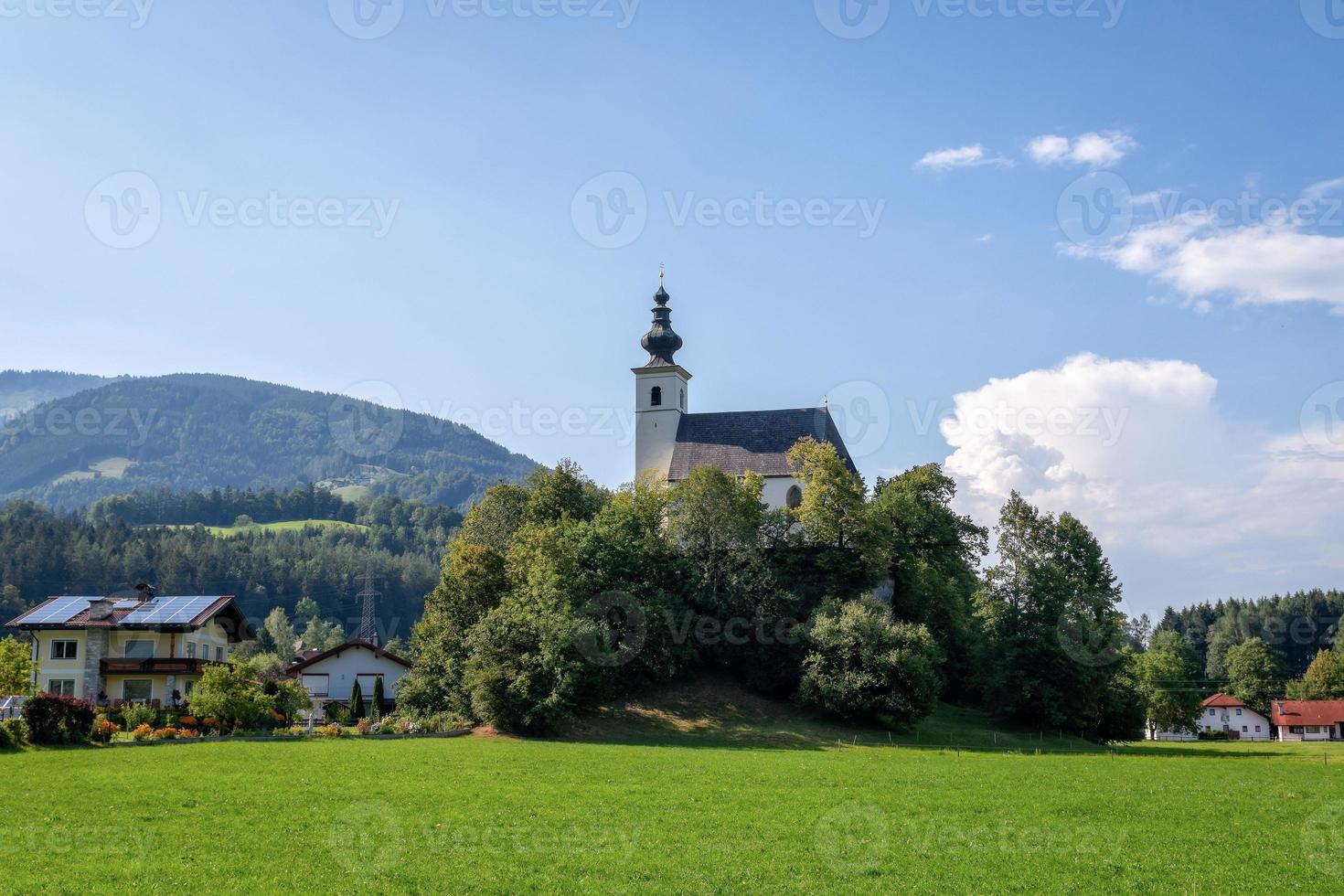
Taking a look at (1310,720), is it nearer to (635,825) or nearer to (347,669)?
(347,669)

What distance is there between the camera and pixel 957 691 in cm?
6550

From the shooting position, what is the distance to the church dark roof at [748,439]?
68000mm

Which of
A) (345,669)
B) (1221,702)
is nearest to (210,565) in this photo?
(345,669)

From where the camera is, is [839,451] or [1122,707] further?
[839,451]

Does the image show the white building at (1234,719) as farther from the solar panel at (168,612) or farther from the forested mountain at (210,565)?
the solar panel at (168,612)

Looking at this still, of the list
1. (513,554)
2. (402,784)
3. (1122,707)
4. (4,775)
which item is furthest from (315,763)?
(1122,707)

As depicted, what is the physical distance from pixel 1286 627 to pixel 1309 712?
37.3 metres

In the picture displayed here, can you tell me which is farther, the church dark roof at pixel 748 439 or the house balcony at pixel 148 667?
the church dark roof at pixel 748 439

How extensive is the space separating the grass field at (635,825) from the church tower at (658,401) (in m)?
38.3

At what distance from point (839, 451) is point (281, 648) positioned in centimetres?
6957

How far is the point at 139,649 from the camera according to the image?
54.0 m

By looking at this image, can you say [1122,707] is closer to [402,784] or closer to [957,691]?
[957,691]

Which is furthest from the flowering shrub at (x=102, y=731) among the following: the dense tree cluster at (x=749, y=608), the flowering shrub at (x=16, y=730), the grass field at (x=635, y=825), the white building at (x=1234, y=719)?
the white building at (x=1234, y=719)

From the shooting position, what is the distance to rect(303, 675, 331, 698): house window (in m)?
70.1
